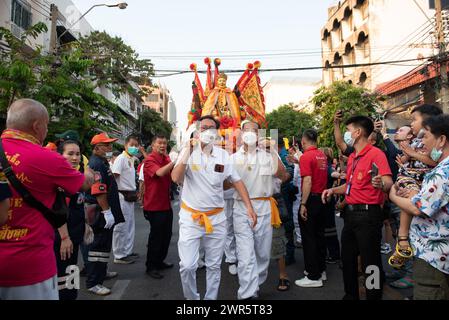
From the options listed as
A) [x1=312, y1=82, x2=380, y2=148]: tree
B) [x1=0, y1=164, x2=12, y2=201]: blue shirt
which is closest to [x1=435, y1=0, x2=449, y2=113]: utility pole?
[x1=312, y1=82, x2=380, y2=148]: tree

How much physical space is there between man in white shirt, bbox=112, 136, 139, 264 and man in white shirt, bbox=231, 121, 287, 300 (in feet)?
8.44

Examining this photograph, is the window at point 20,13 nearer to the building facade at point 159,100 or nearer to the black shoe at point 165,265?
the black shoe at point 165,265

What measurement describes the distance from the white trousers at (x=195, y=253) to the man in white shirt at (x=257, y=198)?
429mm

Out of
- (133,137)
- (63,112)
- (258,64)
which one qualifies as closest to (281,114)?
(258,64)

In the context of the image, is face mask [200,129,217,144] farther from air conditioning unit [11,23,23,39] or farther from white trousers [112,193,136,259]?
air conditioning unit [11,23,23,39]

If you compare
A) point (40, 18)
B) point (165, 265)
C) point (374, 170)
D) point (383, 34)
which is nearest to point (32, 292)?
point (374, 170)

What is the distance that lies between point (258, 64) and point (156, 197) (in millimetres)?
8343

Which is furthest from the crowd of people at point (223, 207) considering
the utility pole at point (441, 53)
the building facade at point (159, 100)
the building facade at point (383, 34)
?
the building facade at point (159, 100)

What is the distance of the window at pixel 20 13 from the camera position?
523 inches

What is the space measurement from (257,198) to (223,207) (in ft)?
2.09

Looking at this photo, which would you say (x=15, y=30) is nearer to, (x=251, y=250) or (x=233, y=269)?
(x=233, y=269)

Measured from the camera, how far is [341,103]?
60.5 ft

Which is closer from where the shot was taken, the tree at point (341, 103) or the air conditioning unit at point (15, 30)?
the air conditioning unit at point (15, 30)

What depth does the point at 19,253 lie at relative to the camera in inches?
82.0
